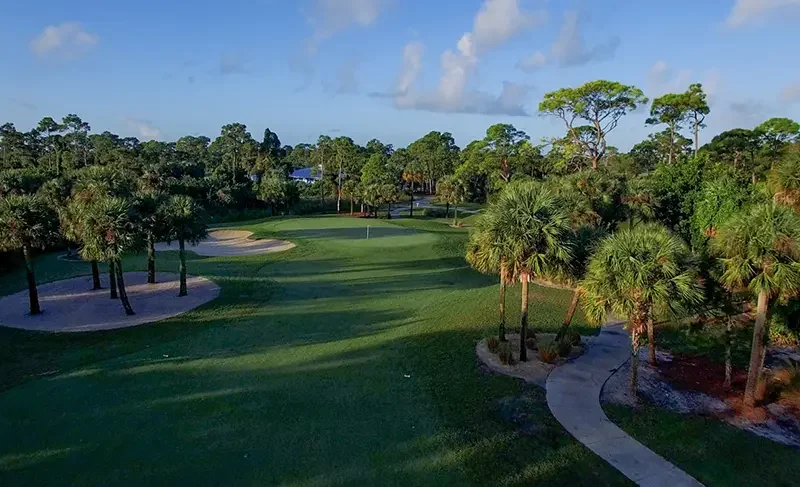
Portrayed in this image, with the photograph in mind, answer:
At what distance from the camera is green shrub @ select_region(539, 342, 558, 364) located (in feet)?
51.0

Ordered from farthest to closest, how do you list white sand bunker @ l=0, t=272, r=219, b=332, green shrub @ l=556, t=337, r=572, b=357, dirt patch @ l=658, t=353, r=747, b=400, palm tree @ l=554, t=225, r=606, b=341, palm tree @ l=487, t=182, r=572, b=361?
white sand bunker @ l=0, t=272, r=219, b=332 → green shrub @ l=556, t=337, r=572, b=357 → palm tree @ l=554, t=225, r=606, b=341 → palm tree @ l=487, t=182, r=572, b=361 → dirt patch @ l=658, t=353, r=747, b=400

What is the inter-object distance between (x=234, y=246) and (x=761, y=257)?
3335 cm

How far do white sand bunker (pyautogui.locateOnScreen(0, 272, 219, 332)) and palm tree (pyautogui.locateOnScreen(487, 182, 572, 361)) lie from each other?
48.4ft

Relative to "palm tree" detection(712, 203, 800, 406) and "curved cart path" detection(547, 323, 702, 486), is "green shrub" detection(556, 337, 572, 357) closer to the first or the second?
"curved cart path" detection(547, 323, 702, 486)

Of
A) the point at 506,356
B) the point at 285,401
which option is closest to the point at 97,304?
the point at 285,401

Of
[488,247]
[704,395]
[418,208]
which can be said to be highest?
[488,247]

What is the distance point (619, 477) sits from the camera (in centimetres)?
992

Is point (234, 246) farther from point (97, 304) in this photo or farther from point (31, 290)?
point (31, 290)

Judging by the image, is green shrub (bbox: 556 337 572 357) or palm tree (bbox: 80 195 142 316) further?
palm tree (bbox: 80 195 142 316)

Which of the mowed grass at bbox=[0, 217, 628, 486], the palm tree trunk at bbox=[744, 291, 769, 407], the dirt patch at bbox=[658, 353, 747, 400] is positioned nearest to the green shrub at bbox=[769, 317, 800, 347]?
the dirt patch at bbox=[658, 353, 747, 400]

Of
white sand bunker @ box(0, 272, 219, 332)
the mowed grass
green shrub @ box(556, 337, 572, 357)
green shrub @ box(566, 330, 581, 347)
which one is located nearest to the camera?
the mowed grass

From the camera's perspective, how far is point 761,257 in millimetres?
12109

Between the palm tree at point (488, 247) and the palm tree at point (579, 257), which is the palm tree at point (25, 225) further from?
the palm tree at point (579, 257)

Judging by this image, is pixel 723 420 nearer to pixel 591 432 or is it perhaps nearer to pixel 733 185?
pixel 591 432
